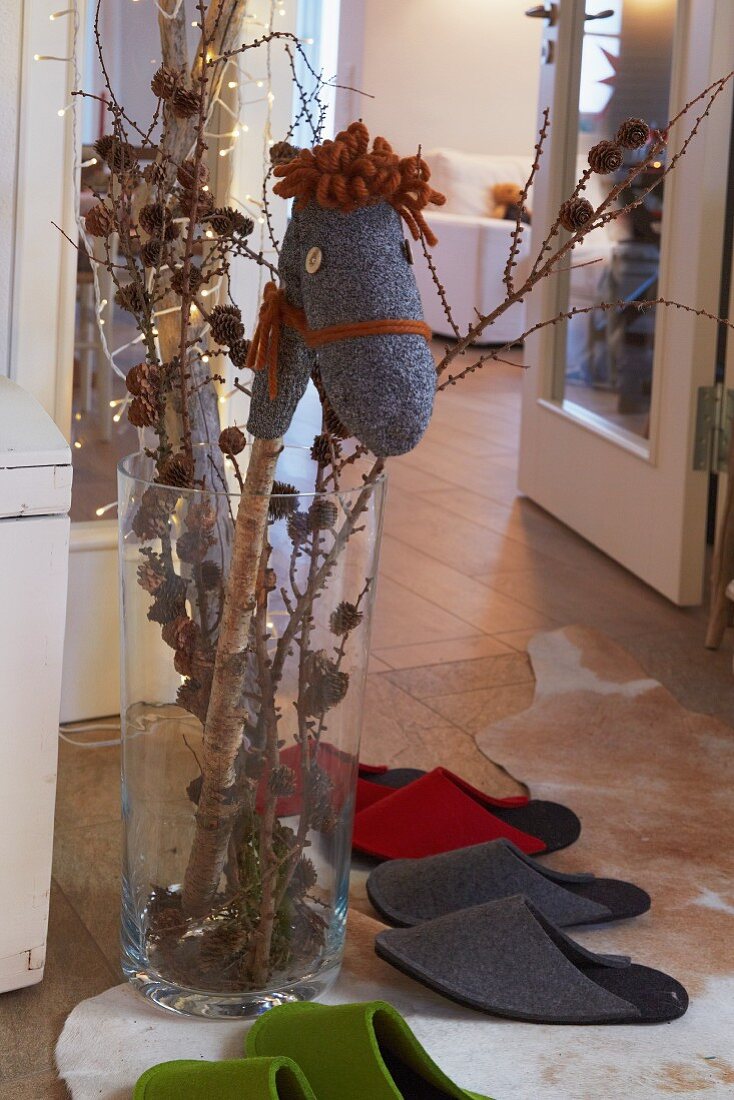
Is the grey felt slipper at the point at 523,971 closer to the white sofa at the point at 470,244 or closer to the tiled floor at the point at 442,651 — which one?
the tiled floor at the point at 442,651

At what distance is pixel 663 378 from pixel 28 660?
1.79 meters

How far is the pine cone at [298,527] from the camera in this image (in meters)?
1.15

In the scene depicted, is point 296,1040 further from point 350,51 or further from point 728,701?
point 350,51

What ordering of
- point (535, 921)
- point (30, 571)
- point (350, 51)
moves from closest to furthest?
point (30, 571) → point (535, 921) → point (350, 51)

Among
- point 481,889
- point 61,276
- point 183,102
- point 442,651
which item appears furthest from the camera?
point 442,651

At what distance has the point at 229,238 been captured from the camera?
1.10 meters

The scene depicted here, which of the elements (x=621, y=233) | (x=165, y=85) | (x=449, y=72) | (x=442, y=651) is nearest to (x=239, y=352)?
(x=165, y=85)

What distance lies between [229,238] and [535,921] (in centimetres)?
76

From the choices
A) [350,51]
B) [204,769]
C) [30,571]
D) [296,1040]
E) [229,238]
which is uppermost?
[350,51]

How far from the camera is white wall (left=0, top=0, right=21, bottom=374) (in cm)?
163

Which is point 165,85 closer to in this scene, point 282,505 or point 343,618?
point 282,505

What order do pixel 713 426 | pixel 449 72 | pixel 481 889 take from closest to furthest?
pixel 481 889 < pixel 713 426 < pixel 449 72

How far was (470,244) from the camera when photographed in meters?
6.10

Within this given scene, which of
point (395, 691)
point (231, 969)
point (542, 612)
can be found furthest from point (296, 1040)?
point (542, 612)
